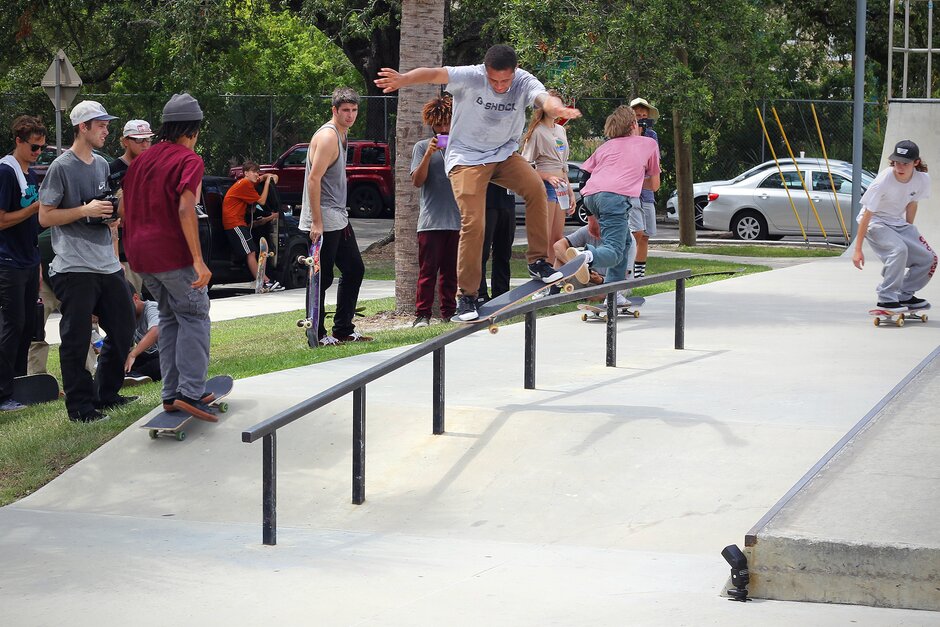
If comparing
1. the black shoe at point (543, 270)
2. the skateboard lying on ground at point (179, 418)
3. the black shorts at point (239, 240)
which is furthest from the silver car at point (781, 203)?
the skateboard lying on ground at point (179, 418)

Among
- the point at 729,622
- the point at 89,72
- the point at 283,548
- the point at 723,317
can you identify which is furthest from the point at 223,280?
the point at 89,72

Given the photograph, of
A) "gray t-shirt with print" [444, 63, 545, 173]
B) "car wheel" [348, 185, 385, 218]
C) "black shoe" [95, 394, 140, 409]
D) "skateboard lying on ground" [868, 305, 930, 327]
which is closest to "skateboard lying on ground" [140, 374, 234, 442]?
"black shoe" [95, 394, 140, 409]

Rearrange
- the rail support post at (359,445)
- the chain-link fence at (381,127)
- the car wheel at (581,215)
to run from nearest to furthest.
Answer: the rail support post at (359,445) → the car wheel at (581,215) → the chain-link fence at (381,127)

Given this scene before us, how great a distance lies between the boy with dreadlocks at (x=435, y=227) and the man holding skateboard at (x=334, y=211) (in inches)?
32.8

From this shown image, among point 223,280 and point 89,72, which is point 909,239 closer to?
point 223,280

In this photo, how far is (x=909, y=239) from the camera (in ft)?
33.8

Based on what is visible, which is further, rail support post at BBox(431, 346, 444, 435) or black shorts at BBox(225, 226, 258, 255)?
black shorts at BBox(225, 226, 258, 255)

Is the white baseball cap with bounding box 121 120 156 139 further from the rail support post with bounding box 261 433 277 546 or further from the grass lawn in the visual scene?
the rail support post with bounding box 261 433 277 546

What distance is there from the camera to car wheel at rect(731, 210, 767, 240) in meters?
23.9

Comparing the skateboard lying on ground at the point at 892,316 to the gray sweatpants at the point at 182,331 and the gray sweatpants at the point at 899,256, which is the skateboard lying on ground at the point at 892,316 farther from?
the gray sweatpants at the point at 182,331

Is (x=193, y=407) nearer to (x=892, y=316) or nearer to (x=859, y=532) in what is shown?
(x=859, y=532)

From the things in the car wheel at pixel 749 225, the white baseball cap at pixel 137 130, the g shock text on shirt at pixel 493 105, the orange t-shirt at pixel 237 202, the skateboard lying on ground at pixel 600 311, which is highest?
the g shock text on shirt at pixel 493 105

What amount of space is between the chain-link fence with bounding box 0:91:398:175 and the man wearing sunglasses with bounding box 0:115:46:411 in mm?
22680

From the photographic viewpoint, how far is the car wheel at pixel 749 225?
23938mm
